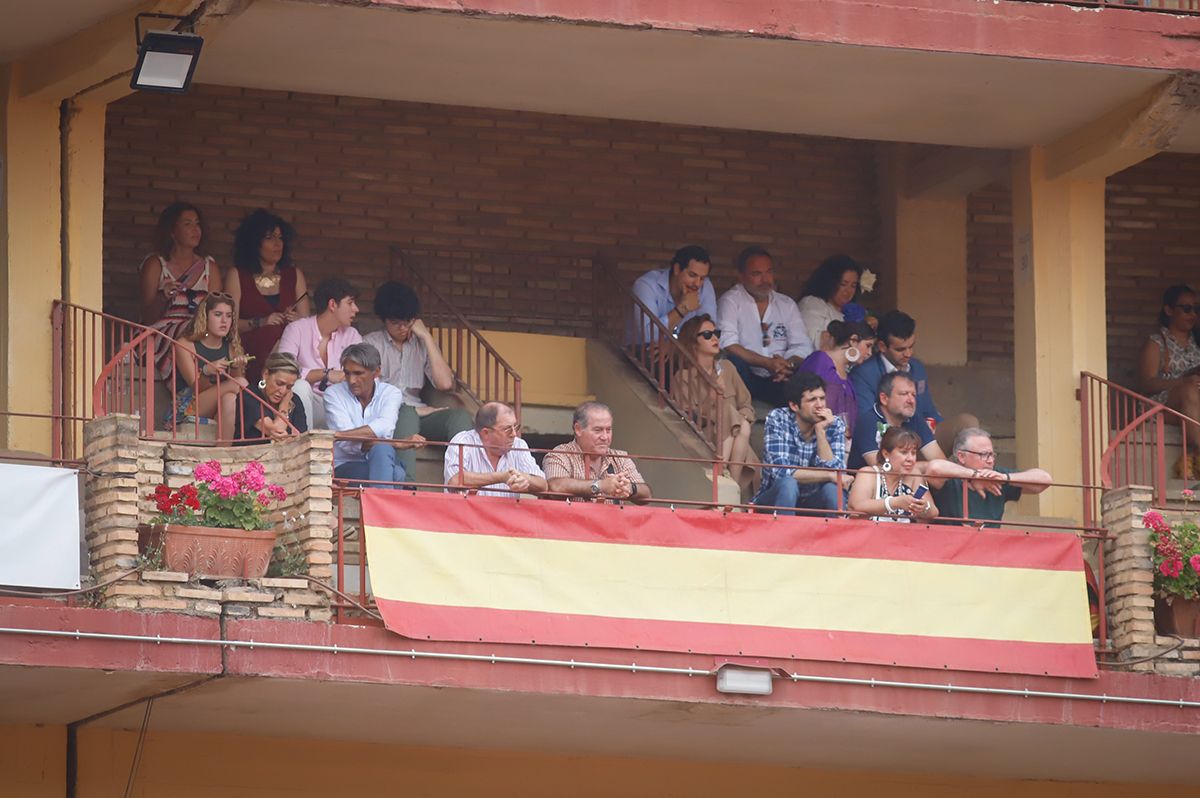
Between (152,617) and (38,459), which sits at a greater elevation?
(38,459)

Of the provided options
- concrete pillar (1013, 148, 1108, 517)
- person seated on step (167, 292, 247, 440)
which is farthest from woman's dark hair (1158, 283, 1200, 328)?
person seated on step (167, 292, 247, 440)

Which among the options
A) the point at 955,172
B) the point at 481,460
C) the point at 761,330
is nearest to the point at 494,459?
the point at 481,460

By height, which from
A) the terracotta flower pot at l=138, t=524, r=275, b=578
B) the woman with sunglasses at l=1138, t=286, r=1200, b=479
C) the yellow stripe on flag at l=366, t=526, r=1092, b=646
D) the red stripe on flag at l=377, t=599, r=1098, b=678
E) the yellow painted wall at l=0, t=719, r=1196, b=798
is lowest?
the yellow painted wall at l=0, t=719, r=1196, b=798

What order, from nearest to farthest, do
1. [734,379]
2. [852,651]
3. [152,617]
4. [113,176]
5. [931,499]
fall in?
[152,617] < [852,651] < [931,499] < [734,379] < [113,176]

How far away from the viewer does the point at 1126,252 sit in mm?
21234

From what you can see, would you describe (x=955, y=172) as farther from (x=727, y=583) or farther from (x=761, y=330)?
(x=727, y=583)

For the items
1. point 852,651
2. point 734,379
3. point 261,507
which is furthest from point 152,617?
point 734,379

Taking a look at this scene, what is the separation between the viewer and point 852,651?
48.4ft

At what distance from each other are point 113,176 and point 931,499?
6.76 metres

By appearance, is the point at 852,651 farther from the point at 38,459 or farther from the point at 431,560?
the point at 38,459

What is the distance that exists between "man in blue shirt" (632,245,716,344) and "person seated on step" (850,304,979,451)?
129cm

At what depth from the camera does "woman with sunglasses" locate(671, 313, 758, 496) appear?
1702cm

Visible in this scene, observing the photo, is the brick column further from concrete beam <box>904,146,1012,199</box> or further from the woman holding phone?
concrete beam <box>904,146,1012,199</box>

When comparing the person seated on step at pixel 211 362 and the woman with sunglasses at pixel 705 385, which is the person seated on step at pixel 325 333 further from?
the woman with sunglasses at pixel 705 385
